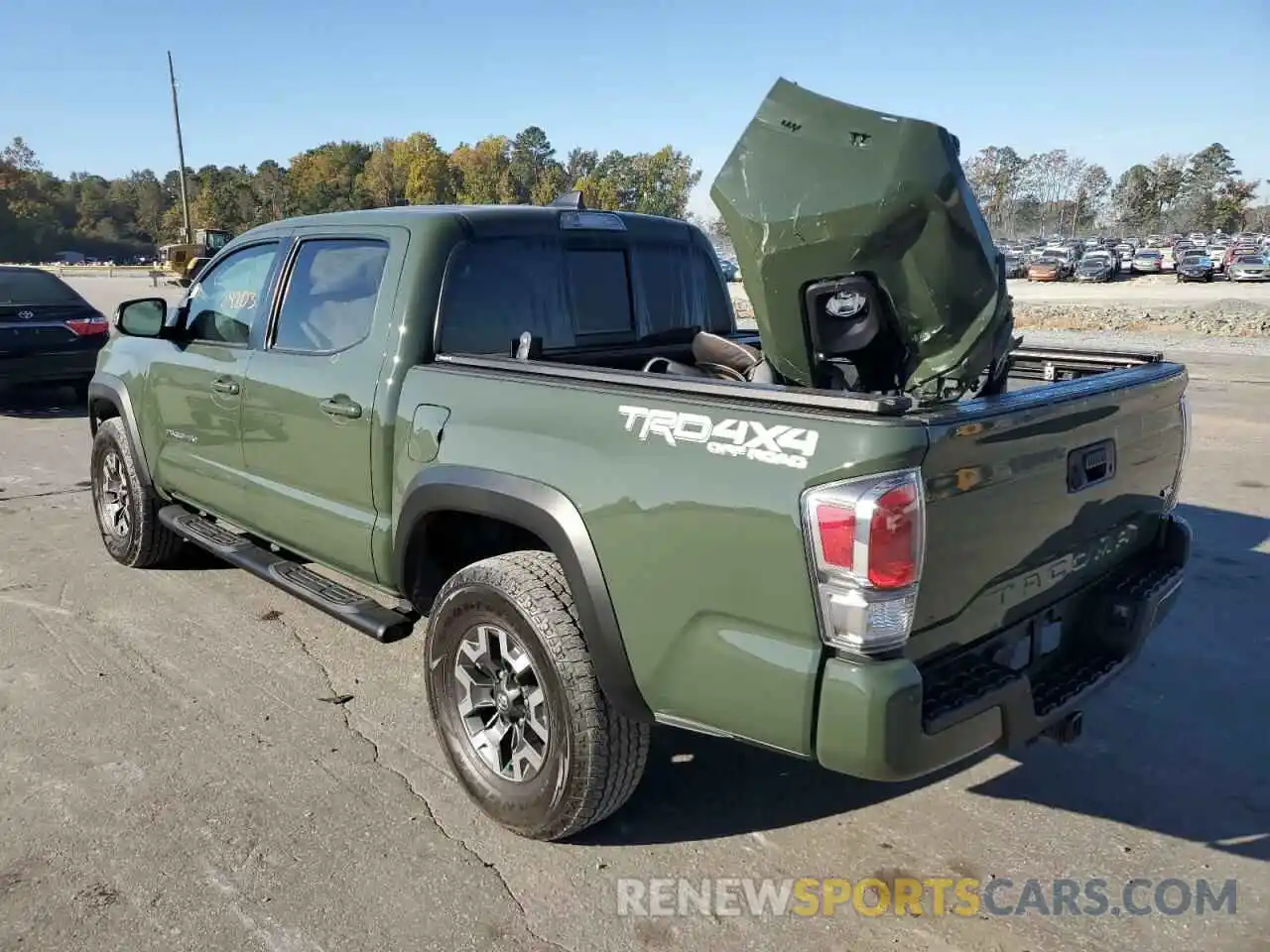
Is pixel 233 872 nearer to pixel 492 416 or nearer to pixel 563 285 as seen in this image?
pixel 492 416

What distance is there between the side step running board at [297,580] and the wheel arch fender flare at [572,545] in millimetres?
749

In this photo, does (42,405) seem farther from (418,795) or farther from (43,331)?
(418,795)

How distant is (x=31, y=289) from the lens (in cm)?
1092

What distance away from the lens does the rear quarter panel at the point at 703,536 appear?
2.25 meters

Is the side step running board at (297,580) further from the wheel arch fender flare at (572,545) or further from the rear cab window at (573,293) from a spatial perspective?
the rear cab window at (573,293)

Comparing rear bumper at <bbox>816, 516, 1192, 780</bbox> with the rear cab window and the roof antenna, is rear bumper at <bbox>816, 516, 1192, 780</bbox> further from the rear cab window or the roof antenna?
the roof antenna

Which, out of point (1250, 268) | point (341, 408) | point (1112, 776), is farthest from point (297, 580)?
point (1250, 268)

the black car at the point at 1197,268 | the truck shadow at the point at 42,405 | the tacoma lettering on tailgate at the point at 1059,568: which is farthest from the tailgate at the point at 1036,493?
the black car at the point at 1197,268

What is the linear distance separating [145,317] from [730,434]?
3645mm

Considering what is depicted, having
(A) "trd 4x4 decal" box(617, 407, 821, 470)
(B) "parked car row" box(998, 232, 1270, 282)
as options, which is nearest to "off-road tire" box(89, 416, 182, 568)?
(A) "trd 4x4 decal" box(617, 407, 821, 470)

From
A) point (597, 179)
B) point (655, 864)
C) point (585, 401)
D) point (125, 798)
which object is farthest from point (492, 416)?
point (597, 179)

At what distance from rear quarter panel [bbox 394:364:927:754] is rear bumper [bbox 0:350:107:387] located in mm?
9556

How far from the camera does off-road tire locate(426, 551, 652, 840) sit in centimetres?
277

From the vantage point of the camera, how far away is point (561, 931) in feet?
8.61
